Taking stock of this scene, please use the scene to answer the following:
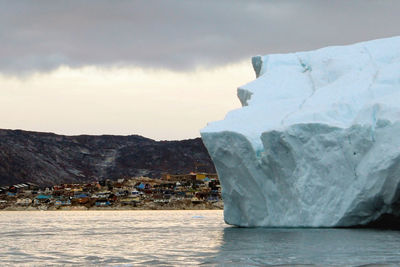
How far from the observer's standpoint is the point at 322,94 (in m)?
30.6

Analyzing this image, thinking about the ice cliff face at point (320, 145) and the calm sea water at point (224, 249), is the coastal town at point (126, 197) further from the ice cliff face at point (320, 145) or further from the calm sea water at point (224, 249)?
the calm sea water at point (224, 249)

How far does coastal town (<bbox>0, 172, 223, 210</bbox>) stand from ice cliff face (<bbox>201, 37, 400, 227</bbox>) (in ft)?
195

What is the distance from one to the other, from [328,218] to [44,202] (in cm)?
8246

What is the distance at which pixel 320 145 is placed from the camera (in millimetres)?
28188

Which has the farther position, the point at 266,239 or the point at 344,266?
the point at 266,239

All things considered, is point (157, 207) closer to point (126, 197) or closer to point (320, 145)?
point (126, 197)

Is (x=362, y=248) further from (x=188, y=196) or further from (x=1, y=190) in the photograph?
(x=1, y=190)

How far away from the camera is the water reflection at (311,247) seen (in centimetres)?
1895

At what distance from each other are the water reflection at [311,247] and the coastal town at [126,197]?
6422 cm

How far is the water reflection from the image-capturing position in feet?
62.2

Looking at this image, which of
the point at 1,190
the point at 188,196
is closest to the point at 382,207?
the point at 188,196

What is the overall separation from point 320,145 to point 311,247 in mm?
6902

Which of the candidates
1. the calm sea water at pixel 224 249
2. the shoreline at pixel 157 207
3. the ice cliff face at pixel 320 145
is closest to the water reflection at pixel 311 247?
the calm sea water at pixel 224 249

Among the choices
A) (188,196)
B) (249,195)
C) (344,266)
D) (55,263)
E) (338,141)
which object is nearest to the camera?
(344,266)
